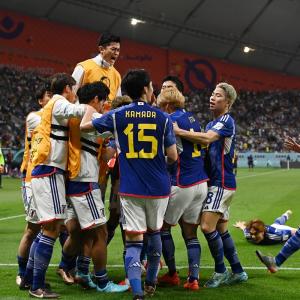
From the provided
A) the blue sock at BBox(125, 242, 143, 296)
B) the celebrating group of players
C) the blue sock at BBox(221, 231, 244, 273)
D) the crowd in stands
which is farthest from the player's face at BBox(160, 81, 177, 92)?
the crowd in stands

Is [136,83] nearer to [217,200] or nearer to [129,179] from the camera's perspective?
[129,179]

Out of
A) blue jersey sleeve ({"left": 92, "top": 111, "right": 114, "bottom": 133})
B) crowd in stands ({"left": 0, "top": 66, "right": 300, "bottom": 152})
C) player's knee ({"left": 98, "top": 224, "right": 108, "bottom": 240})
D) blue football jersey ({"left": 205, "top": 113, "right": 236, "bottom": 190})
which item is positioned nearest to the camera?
blue jersey sleeve ({"left": 92, "top": 111, "right": 114, "bottom": 133})

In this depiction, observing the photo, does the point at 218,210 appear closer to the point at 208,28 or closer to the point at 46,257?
the point at 46,257

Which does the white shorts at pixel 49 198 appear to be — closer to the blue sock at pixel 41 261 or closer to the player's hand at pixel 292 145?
the blue sock at pixel 41 261

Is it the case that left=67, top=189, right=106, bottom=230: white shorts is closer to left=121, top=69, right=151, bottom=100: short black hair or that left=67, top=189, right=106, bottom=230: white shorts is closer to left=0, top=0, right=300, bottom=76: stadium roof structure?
left=121, top=69, right=151, bottom=100: short black hair

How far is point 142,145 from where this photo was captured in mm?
5070

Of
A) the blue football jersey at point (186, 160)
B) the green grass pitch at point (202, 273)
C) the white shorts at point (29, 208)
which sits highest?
the blue football jersey at point (186, 160)

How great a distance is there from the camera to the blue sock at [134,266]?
4.97 metres

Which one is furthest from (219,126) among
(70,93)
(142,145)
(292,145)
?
(70,93)

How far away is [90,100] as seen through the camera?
5.57 metres

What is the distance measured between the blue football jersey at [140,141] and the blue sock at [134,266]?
466 millimetres

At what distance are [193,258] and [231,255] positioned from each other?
0.56 metres

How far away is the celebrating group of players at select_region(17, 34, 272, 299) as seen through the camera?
510cm

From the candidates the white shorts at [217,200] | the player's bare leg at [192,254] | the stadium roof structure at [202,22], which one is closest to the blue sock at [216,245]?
the player's bare leg at [192,254]
